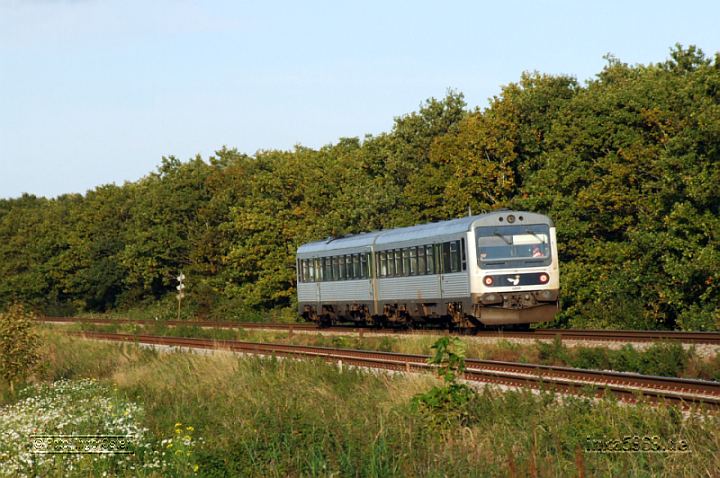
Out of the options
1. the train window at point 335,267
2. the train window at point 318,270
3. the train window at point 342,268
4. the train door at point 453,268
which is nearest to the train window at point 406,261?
the train door at point 453,268

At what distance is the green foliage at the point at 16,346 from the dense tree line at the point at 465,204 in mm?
18240

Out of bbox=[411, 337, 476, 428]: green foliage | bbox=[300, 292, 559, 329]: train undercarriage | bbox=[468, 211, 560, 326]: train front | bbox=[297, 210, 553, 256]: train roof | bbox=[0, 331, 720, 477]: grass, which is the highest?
bbox=[297, 210, 553, 256]: train roof

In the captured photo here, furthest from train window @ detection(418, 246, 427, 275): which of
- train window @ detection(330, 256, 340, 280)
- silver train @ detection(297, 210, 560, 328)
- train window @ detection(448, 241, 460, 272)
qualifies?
train window @ detection(330, 256, 340, 280)

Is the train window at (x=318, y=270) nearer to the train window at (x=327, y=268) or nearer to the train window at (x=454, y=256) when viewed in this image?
the train window at (x=327, y=268)

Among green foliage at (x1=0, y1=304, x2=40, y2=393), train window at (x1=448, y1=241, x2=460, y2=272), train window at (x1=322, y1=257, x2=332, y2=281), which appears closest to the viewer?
green foliage at (x1=0, y1=304, x2=40, y2=393)

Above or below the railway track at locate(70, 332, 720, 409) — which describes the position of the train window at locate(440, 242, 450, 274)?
above

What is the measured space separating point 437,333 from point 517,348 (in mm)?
6269

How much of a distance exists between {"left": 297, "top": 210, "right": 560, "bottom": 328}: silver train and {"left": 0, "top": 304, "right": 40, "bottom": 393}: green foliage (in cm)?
1188

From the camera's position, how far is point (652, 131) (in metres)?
38.3

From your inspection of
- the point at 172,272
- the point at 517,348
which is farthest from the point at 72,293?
the point at 517,348

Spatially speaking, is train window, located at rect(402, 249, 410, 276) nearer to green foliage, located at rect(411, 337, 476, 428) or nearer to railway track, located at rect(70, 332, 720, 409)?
railway track, located at rect(70, 332, 720, 409)

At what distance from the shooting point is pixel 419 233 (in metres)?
31.8

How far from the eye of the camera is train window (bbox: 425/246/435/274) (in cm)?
3047

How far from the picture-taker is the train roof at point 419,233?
28484mm
